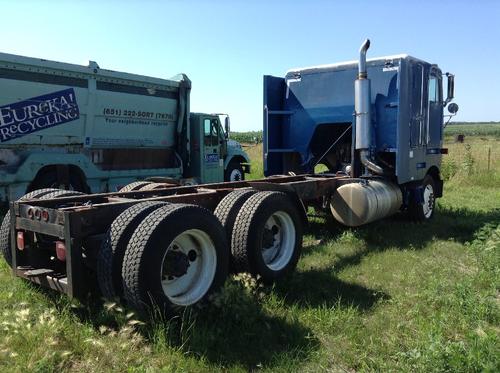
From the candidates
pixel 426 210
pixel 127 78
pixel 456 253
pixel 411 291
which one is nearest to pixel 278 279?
pixel 411 291

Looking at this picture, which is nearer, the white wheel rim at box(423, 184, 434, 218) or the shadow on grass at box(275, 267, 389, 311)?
the shadow on grass at box(275, 267, 389, 311)

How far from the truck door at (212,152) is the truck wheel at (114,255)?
10.1 m

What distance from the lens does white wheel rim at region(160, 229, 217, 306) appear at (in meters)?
4.04

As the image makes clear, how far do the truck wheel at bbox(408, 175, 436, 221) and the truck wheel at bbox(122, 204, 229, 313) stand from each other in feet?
18.3

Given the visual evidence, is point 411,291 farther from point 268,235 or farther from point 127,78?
point 127,78

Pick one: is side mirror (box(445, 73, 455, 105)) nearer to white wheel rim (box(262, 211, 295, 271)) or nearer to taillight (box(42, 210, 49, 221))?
white wheel rim (box(262, 211, 295, 271))

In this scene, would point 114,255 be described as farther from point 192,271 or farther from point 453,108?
point 453,108

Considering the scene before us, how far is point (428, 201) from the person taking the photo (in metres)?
9.29

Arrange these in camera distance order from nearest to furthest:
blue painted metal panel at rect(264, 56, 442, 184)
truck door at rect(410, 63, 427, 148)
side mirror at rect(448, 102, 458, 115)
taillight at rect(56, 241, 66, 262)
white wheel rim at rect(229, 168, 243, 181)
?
taillight at rect(56, 241, 66, 262) < blue painted metal panel at rect(264, 56, 442, 184) < truck door at rect(410, 63, 427, 148) < side mirror at rect(448, 102, 458, 115) < white wheel rim at rect(229, 168, 243, 181)

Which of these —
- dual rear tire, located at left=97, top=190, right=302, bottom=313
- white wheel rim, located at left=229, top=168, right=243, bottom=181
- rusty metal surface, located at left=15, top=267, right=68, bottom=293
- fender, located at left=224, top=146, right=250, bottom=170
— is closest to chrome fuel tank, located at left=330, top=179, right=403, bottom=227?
dual rear tire, located at left=97, top=190, right=302, bottom=313

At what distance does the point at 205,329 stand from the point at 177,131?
33.2ft

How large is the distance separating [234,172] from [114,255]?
12.0 m

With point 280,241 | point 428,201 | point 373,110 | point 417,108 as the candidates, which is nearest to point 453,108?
point 417,108

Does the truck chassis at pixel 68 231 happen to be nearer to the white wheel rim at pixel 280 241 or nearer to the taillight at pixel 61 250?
Result: the taillight at pixel 61 250
